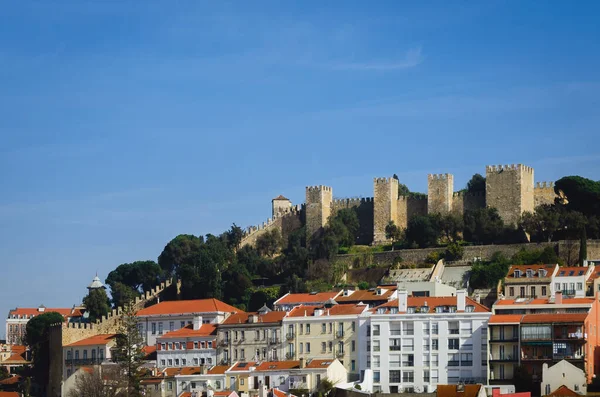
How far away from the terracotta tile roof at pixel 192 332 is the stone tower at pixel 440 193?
25.0m

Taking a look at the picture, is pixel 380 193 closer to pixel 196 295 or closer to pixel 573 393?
pixel 196 295

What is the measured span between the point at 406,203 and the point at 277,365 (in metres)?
33.5

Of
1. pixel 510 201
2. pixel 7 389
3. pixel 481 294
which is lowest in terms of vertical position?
pixel 7 389

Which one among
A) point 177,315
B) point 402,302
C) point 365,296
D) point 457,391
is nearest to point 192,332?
point 177,315

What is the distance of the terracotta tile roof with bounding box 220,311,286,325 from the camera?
78.7 metres

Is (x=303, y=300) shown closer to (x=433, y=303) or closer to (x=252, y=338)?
(x=252, y=338)

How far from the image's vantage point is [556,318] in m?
67.9

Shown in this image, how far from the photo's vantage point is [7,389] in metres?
92.6

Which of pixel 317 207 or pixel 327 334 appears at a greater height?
pixel 317 207

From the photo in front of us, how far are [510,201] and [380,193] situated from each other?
11.3m

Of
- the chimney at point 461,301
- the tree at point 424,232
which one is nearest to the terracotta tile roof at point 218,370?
the chimney at point 461,301

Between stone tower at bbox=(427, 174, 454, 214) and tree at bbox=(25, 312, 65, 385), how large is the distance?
28.1 metres

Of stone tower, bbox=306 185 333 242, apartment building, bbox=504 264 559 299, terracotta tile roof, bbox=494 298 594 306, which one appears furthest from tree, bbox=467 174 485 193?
terracotta tile roof, bbox=494 298 594 306

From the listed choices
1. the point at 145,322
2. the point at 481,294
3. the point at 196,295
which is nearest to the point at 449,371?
the point at 481,294
